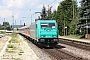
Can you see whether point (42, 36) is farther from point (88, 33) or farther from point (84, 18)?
point (88, 33)

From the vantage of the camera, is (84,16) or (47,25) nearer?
(47,25)

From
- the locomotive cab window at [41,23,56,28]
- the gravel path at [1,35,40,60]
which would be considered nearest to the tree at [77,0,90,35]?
the locomotive cab window at [41,23,56,28]

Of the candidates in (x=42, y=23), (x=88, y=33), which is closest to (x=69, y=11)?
(x=88, y=33)

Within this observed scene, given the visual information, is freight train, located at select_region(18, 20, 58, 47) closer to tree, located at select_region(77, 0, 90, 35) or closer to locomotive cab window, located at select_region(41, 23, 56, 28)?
locomotive cab window, located at select_region(41, 23, 56, 28)

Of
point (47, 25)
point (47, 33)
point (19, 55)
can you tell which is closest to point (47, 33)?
point (47, 33)

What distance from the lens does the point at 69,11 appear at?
95750mm

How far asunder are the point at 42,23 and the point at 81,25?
22.5m

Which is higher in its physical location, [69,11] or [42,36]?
[69,11]

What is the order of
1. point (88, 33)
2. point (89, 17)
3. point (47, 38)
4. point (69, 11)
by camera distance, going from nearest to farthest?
Answer: point (47, 38) < point (89, 17) < point (88, 33) < point (69, 11)

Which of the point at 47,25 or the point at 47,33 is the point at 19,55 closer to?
the point at 47,33

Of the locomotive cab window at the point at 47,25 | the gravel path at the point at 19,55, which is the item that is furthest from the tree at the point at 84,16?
the gravel path at the point at 19,55

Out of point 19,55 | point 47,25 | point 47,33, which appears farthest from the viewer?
point 47,25

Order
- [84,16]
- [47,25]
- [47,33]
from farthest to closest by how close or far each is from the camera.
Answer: [84,16]
[47,25]
[47,33]

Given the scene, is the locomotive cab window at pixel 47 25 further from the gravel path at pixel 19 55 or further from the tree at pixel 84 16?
the tree at pixel 84 16
